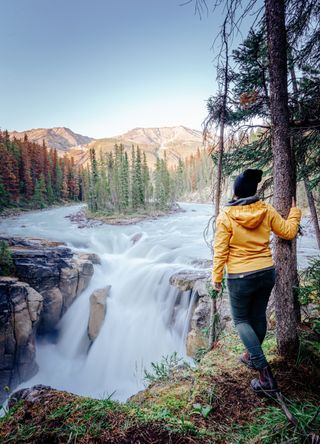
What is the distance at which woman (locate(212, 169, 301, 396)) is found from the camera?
240 cm

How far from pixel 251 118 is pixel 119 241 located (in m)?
20.3

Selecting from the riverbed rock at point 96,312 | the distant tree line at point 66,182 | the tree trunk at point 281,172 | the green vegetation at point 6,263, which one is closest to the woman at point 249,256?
the tree trunk at point 281,172

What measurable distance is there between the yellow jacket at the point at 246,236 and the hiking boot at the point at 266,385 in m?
1.05

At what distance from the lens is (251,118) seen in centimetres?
485

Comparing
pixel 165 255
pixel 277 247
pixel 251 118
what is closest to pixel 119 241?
pixel 165 255

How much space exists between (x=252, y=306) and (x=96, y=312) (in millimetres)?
10818

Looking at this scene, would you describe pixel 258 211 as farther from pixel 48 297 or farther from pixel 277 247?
pixel 48 297

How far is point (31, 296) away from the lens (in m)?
10.6

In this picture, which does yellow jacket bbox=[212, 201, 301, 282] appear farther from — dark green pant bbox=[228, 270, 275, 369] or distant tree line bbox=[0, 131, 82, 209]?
distant tree line bbox=[0, 131, 82, 209]

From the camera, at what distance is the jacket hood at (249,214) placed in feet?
7.77

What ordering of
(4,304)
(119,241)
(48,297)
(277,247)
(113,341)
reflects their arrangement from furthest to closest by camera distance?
(119,241) < (48,297) < (113,341) < (4,304) < (277,247)

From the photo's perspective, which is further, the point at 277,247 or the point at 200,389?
the point at 277,247

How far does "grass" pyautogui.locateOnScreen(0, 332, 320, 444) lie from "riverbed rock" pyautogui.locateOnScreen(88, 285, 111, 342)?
9.73 meters

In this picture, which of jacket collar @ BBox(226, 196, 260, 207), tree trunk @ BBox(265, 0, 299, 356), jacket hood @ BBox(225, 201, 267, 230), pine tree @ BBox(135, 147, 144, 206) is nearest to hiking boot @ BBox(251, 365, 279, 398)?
tree trunk @ BBox(265, 0, 299, 356)
